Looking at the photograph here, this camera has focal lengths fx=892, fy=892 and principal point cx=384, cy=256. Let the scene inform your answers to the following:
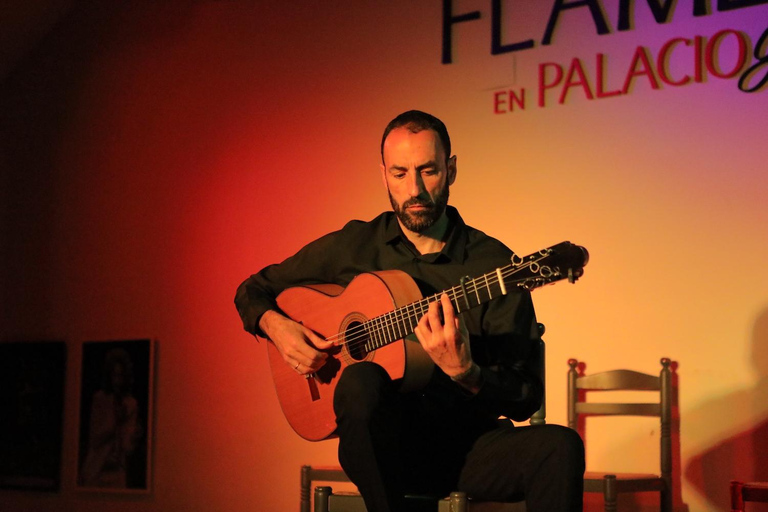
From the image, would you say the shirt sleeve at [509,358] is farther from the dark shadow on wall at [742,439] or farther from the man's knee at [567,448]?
the dark shadow on wall at [742,439]

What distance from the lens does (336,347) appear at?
95.3 inches

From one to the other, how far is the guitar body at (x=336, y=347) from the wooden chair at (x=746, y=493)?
142cm

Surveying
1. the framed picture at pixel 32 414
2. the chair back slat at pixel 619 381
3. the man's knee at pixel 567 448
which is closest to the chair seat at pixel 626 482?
the chair back slat at pixel 619 381

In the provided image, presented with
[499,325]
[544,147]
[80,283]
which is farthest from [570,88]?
[80,283]

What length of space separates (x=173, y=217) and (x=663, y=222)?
2668mm

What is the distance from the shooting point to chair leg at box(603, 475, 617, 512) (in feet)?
10.6

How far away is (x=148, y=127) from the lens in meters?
5.13

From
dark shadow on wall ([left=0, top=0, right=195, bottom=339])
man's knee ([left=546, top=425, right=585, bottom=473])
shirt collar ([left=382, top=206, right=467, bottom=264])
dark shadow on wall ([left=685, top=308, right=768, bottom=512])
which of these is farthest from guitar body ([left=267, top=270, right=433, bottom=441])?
dark shadow on wall ([left=0, top=0, right=195, bottom=339])

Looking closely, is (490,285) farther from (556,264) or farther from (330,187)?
(330,187)

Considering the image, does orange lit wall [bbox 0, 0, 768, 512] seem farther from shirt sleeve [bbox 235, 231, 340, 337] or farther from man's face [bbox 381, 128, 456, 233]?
man's face [bbox 381, 128, 456, 233]

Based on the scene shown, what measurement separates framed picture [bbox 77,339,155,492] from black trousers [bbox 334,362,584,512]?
306 centimetres

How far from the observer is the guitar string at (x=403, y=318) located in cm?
201

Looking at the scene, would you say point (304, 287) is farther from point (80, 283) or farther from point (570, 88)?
point (80, 283)

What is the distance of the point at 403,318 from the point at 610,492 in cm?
151
